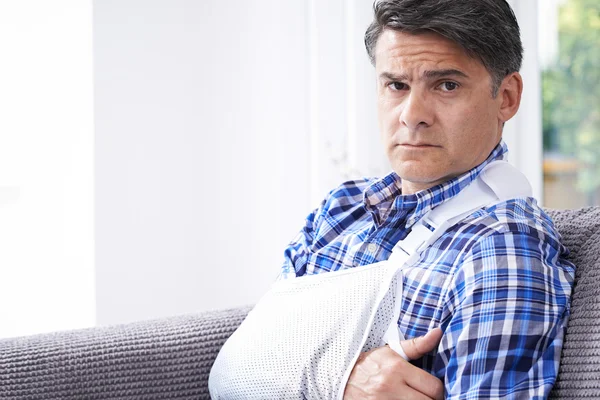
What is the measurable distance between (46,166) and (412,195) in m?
1.40

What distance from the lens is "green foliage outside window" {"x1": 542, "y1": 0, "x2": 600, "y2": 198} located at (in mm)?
2369

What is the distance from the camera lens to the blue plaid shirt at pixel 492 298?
1.05 meters

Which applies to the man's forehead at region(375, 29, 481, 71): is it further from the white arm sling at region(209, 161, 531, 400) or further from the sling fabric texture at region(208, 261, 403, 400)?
the sling fabric texture at region(208, 261, 403, 400)

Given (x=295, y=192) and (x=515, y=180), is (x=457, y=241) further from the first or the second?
(x=295, y=192)

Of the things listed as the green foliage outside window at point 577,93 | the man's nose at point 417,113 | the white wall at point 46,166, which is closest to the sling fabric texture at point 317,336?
the man's nose at point 417,113

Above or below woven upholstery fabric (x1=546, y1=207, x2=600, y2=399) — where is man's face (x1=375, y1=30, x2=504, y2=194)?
above

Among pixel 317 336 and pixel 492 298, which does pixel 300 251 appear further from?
pixel 492 298

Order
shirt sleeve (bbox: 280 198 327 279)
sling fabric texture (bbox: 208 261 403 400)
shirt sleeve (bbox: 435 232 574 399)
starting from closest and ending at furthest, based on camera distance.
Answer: shirt sleeve (bbox: 435 232 574 399)
sling fabric texture (bbox: 208 261 403 400)
shirt sleeve (bbox: 280 198 327 279)

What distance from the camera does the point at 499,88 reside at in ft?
4.22

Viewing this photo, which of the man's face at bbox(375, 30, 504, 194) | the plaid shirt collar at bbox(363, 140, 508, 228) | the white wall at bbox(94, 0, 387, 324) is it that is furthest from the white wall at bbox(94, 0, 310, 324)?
the man's face at bbox(375, 30, 504, 194)

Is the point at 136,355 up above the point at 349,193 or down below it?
below

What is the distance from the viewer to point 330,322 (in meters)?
1.18

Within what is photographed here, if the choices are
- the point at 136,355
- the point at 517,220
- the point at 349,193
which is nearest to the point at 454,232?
the point at 517,220

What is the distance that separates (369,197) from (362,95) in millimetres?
1115
